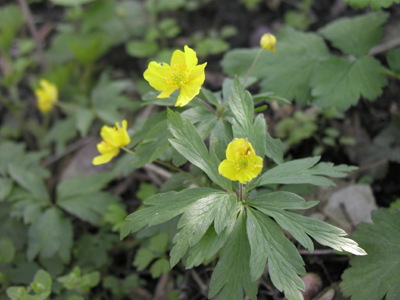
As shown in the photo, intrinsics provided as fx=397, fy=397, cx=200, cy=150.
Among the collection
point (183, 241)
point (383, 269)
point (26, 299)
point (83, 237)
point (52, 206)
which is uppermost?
point (183, 241)

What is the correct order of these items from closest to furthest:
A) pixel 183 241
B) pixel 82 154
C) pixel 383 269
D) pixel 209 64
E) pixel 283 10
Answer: pixel 183 241 < pixel 383 269 < pixel 82 154 < pixel 209 64 < pixel 283 10

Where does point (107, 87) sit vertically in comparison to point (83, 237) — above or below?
above

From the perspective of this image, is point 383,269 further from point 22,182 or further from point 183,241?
point 22,182

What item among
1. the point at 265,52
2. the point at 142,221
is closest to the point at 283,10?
the point at 265,52

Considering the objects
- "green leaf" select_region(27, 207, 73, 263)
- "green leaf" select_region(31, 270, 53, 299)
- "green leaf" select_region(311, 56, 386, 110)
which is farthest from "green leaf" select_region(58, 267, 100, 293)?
"green leaf" select_region(311, 56, 386, 110)

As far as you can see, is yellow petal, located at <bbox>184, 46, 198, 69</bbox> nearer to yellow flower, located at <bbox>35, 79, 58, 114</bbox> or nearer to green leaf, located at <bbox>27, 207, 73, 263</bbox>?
green leaf, located at <bbox>27, 207, 73, 263</bbox>

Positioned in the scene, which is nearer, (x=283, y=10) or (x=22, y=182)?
(x=22, y=182)
